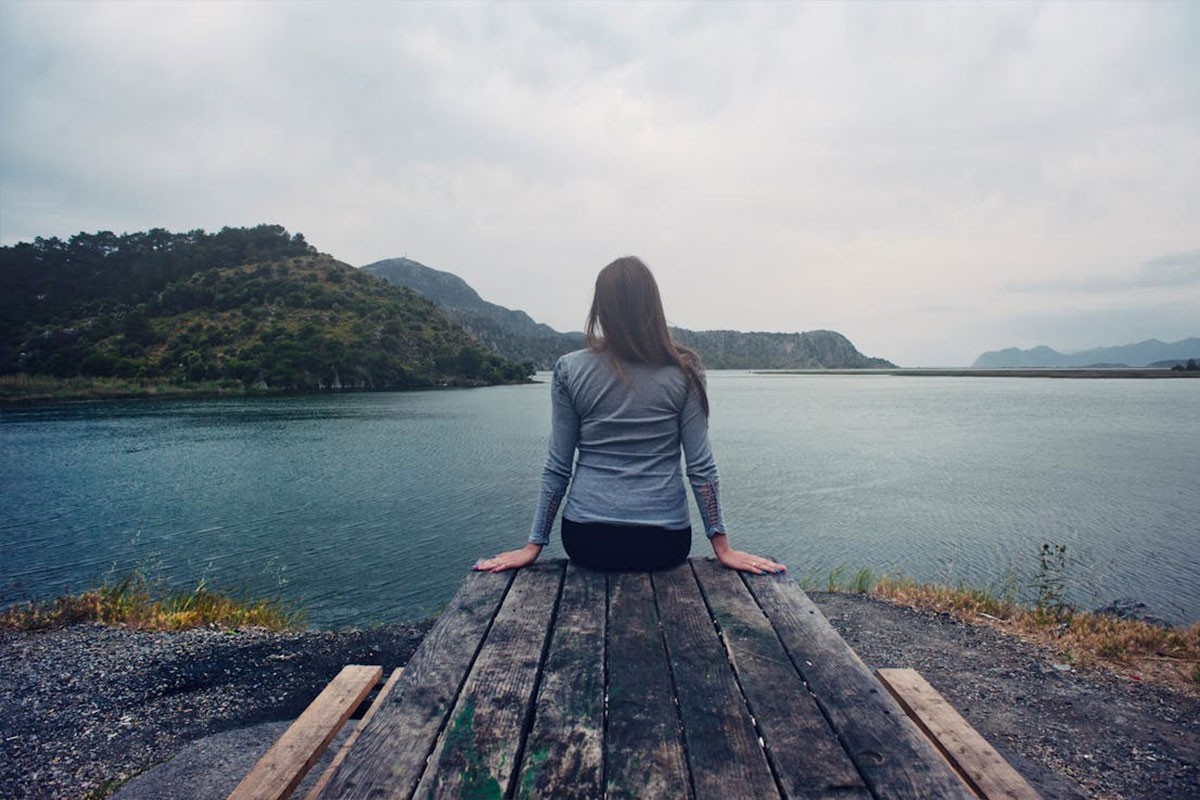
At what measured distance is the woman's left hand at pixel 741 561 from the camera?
3.58m

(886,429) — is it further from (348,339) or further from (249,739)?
(348,339)

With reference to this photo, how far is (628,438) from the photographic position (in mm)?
3576

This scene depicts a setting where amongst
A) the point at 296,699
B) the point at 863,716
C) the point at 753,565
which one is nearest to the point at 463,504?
the point at 296,699

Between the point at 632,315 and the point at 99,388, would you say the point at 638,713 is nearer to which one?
the point at 632,315

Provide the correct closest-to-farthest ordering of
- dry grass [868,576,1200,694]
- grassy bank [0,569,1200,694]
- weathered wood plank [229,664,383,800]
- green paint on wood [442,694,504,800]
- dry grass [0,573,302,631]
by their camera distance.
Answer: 1. green paint on wood [442,694,504,800]
2. weathered wood plank [229,664,383,800]
3. dry grass [868,576,1200,694]
4. grassy bank [0,569,1200,694]
5. dry grass [0,573,302,631]

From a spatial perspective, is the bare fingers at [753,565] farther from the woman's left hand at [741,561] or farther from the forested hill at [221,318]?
the forested hill at [221,318]

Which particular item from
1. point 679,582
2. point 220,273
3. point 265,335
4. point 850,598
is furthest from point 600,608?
point 220,273

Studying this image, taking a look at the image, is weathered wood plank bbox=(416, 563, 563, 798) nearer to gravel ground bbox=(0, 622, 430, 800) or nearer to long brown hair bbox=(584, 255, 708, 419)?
long brown hair bbox=(584, 255, 708, 419)

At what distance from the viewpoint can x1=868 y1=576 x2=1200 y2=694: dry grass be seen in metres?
6.75

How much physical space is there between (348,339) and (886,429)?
225 feet

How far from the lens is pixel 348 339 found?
8344cm

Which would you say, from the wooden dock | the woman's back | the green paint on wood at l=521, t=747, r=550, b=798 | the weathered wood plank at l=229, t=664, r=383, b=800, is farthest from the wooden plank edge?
the woman's back

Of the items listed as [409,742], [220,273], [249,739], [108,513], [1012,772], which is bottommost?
[108,513]

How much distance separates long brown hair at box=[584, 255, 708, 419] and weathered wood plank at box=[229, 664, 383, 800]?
108 inches
